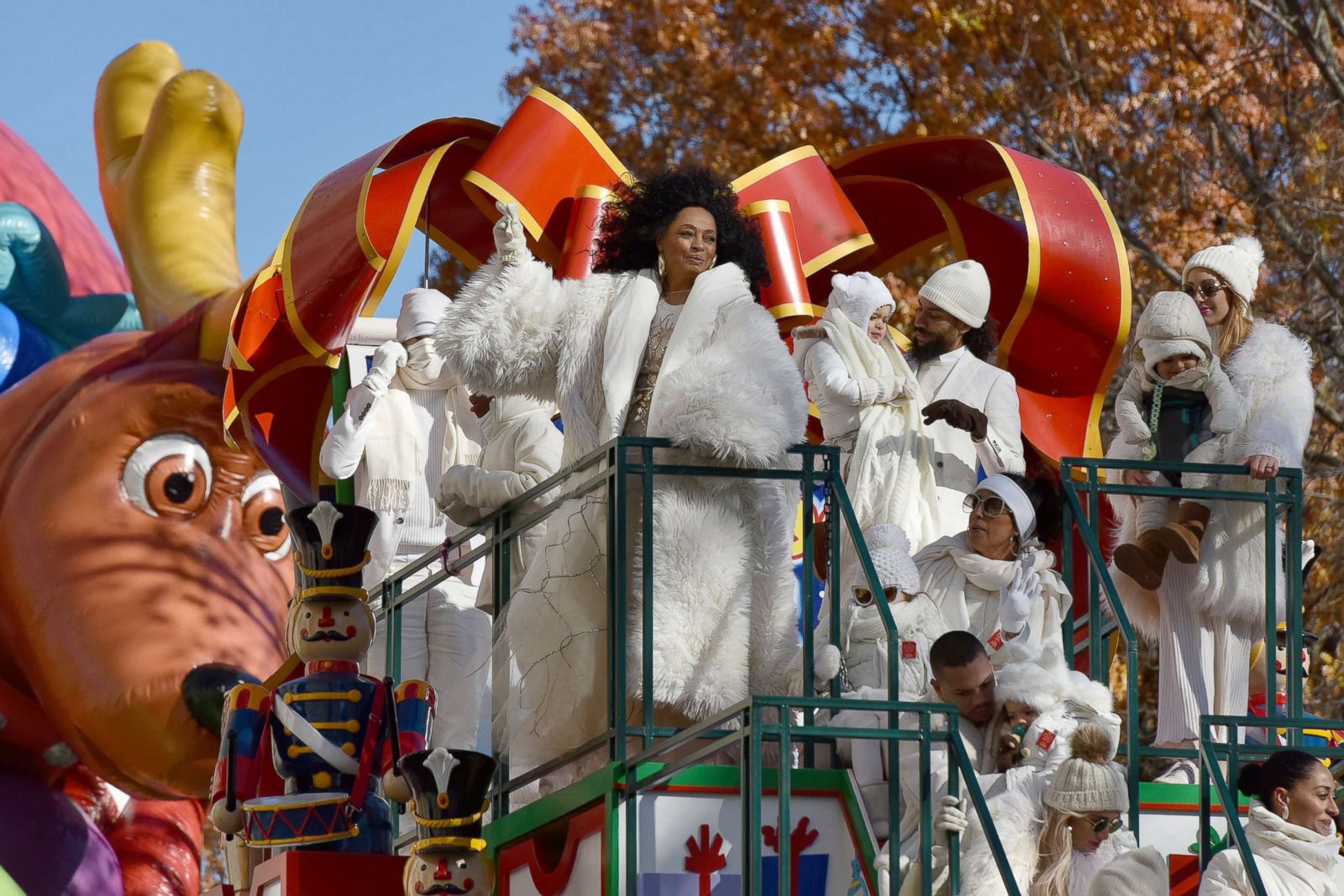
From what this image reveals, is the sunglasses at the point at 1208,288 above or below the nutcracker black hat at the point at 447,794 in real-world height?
above

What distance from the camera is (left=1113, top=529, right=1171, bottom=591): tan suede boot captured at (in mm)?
9734

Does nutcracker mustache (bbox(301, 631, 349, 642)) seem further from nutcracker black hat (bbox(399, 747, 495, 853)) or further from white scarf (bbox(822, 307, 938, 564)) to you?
white scarf (bbox(822, 307, 938, 564))

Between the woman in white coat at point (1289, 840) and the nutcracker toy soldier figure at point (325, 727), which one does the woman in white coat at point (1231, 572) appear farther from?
the nutcracker toy soldier figure at point (325, 727)

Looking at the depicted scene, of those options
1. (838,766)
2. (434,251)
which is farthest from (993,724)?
(434,251)

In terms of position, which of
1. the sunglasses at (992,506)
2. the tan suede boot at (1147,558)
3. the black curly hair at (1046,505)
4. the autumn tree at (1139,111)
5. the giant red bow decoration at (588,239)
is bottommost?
the tan suede boot at (1147,558)

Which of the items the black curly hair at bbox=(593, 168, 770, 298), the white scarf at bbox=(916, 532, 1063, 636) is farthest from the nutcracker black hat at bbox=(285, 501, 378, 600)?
the white scarf at bbox=(916, 532, 1063, 636)

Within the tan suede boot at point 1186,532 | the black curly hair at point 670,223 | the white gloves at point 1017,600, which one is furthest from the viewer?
the tan suede boot at point 1186,532

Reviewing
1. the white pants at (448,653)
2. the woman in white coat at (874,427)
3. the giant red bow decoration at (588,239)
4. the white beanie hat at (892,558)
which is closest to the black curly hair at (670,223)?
the white beanie hat at (892,558)

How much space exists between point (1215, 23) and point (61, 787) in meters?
8.82

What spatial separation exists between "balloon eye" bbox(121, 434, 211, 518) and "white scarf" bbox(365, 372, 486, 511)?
319cm

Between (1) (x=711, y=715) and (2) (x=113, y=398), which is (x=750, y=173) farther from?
(1) (x=711, y=715)

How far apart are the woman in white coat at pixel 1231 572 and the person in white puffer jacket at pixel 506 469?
2.12 meters

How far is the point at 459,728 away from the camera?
10.7m

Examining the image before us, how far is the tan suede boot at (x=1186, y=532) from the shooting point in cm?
968
